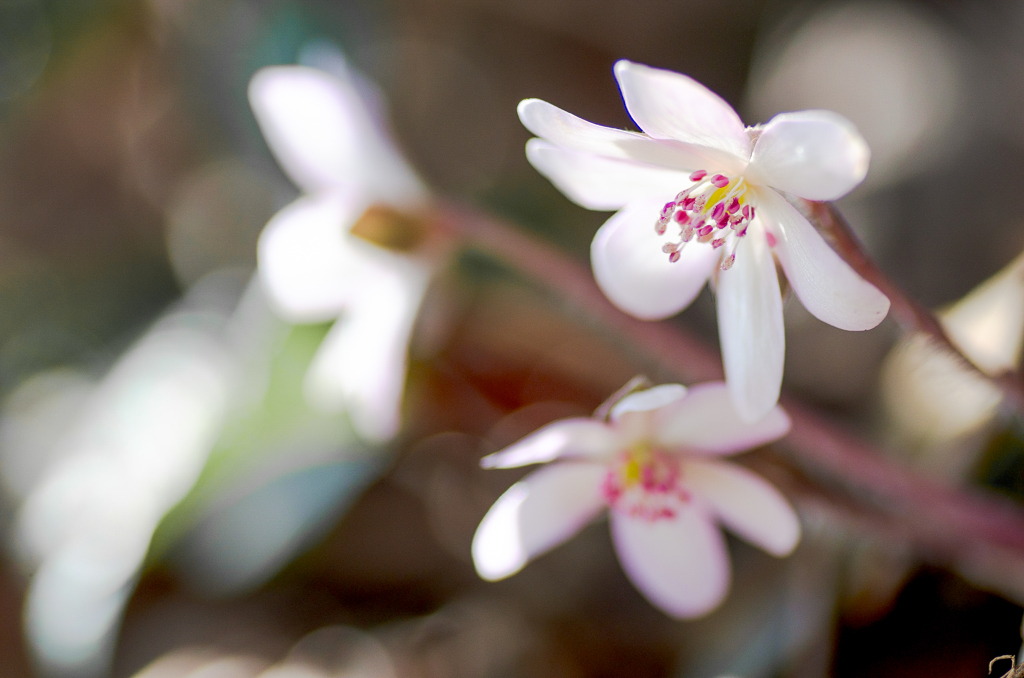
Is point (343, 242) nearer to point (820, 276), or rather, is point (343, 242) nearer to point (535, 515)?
point (535, 515)

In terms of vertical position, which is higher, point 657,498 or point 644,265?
point 644,265

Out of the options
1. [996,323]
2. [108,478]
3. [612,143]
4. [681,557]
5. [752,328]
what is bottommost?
[108,478]

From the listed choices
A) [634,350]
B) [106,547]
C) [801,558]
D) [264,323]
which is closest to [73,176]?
[264,323]

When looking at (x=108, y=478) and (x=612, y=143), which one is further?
(x=108, y=478)

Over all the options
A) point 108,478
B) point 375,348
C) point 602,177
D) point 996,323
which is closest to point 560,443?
point 602,177

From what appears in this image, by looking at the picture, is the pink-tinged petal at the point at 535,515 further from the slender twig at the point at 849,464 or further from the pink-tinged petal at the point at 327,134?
the pink-tinged petal at the point at 327,134

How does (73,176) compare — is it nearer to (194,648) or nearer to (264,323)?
(264,323)

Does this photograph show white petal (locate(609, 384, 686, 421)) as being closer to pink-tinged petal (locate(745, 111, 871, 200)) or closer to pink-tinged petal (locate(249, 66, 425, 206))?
pink-tinged petal (locate(745, 111, 871, 200))
